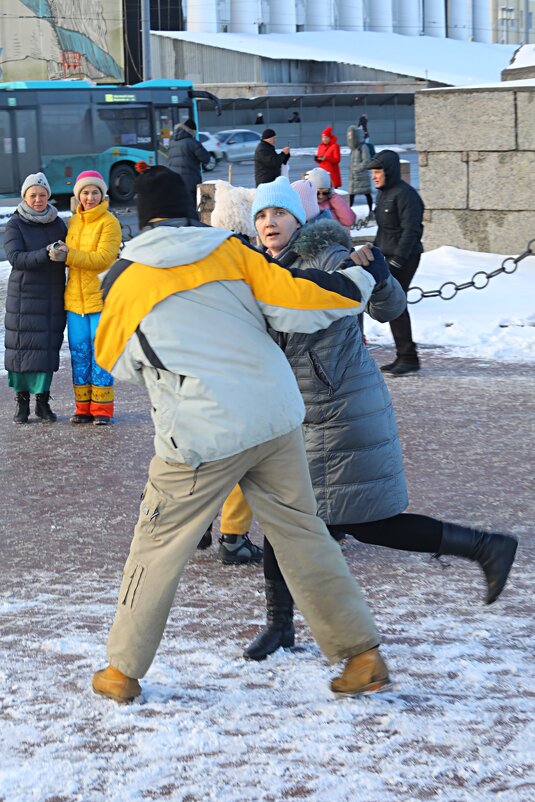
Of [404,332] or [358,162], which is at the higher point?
[358,162]

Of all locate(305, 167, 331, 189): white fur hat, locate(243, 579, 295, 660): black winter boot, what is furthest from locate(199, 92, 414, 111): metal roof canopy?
locate(243, 579, 295, 660): black winter boot

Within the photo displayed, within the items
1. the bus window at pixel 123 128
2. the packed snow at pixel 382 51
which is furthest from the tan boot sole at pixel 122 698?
the packed snow at pixel 382 51

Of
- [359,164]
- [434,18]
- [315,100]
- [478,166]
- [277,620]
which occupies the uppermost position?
[434,18]

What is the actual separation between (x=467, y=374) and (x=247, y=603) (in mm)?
4423

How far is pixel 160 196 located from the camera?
3596 mm

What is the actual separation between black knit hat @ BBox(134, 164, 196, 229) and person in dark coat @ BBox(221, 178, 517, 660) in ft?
2.03

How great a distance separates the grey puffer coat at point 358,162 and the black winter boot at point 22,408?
13.1 m

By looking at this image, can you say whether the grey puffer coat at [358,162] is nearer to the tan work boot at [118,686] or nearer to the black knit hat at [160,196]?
the black knit hat at [160,196]

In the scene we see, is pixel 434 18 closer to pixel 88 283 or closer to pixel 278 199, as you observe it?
pixel 88 283

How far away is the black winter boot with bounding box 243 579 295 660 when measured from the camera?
4.03m

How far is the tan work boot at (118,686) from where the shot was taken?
12.0 ft

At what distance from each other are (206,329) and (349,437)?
3.03 ft

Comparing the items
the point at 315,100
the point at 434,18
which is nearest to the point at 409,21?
the point at 434,18

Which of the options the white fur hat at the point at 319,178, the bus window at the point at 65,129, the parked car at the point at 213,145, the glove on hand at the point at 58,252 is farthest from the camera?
the parked car at the point at 213,145
